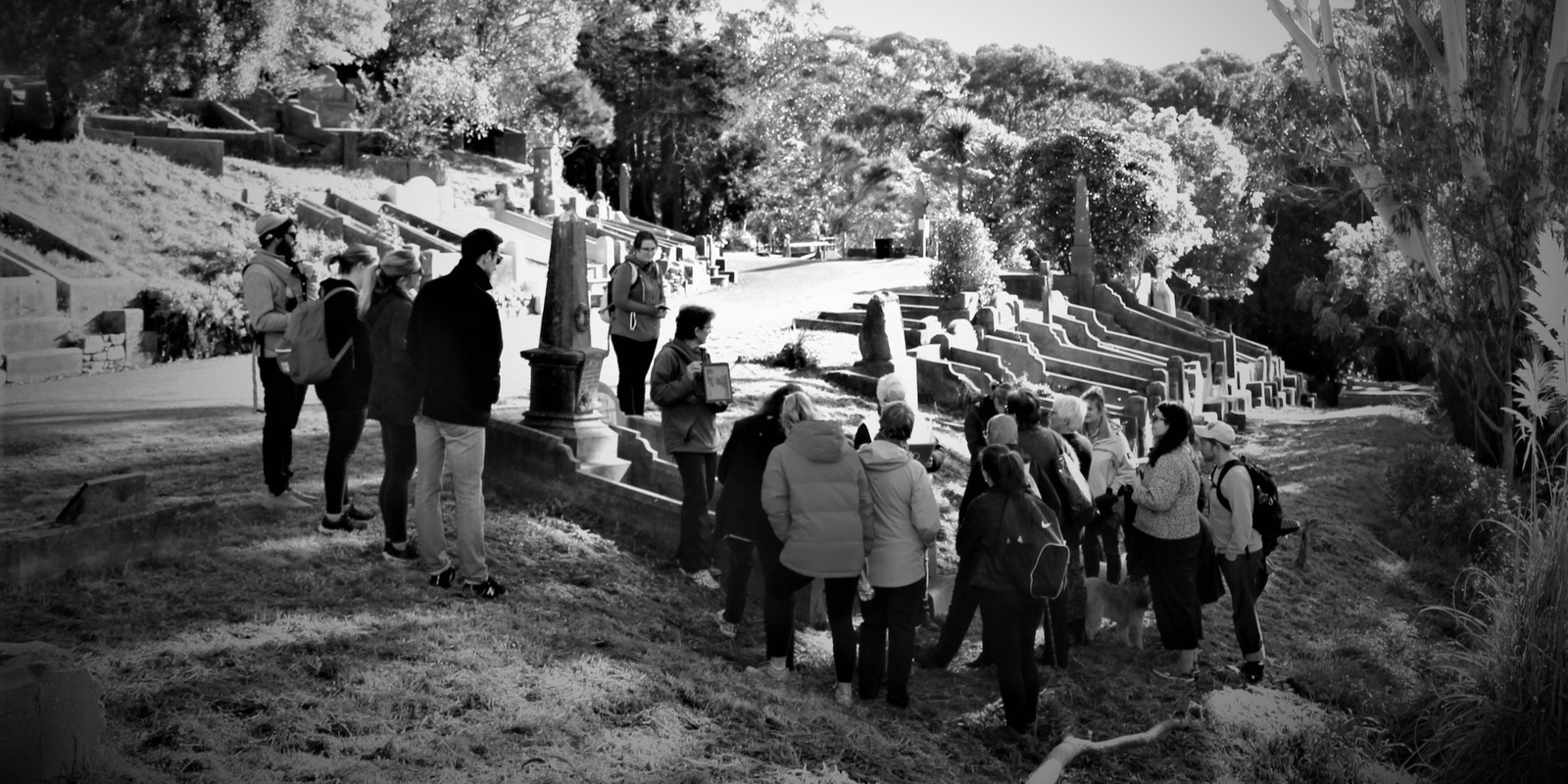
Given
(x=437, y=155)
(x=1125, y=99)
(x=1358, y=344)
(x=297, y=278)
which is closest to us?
(x=297, y=278)

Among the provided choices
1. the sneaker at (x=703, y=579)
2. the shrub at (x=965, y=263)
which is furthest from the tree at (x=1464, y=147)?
the sneaker at (x=703, y=579)

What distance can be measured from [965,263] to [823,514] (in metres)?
17.8

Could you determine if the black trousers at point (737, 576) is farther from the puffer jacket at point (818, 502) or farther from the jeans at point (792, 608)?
the puffer jacket at point (818, 502)

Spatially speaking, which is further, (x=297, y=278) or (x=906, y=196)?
(x=906, y=196)

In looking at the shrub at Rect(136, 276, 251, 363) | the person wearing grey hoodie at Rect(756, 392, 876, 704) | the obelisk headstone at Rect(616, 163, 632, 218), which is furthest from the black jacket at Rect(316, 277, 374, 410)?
the obelisk headstone at Rect(616, 163, 632, 218)

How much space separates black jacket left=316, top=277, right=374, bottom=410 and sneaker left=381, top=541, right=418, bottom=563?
29.8 inches

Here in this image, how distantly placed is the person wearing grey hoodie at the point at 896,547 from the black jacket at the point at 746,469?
55 cm

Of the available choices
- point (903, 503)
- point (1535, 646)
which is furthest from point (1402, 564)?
point (903, 503)

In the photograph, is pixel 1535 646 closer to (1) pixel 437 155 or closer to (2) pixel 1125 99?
(1) pixel 437 155

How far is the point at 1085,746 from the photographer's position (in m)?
6.88

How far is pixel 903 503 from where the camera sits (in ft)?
22.1

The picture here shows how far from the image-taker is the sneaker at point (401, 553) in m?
7.11

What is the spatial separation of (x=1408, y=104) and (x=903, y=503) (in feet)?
44.1

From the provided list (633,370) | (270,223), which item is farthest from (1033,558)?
(633,370)
